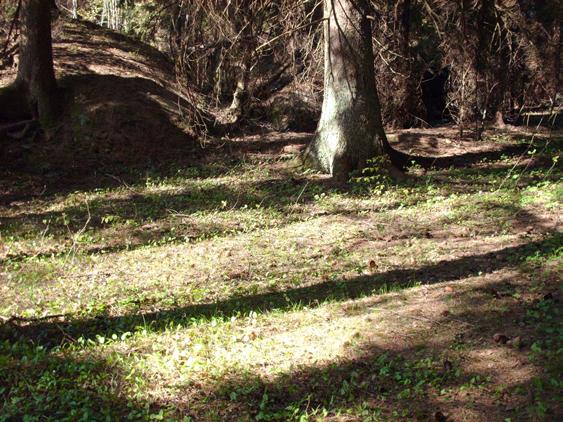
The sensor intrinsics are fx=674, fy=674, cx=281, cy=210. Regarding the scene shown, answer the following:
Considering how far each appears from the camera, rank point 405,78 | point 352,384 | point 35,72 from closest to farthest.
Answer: point 352,384 < point 405,78 < point 35,72

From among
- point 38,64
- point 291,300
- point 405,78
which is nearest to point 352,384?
point 291,300

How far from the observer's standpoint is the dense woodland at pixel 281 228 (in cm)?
488

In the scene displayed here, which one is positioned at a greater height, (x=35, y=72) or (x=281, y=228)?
(x=35, y=72)

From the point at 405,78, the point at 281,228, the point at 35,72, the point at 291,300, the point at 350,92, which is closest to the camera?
the point at 291,300

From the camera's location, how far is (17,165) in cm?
1499

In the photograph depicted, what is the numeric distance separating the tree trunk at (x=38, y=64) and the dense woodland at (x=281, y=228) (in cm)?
5

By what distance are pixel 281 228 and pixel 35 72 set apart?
8.74 m

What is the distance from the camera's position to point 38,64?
15875mm

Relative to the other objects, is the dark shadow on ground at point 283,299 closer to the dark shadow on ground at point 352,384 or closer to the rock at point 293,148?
the dark shadow on ground at point 352,384

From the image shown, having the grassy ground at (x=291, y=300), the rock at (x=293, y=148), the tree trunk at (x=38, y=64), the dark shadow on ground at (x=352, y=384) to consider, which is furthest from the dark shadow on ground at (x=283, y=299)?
the tree trunk at (x=38, y=64)

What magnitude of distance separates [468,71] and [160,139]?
740cm

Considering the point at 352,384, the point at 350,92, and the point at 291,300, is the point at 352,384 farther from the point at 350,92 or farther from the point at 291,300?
the point at 350,92

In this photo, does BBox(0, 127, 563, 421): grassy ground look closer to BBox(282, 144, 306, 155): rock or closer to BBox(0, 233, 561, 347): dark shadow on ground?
BBox(0, 233, 561, 347): dark shadow on ground

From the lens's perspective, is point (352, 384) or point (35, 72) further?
point (35, 72)
